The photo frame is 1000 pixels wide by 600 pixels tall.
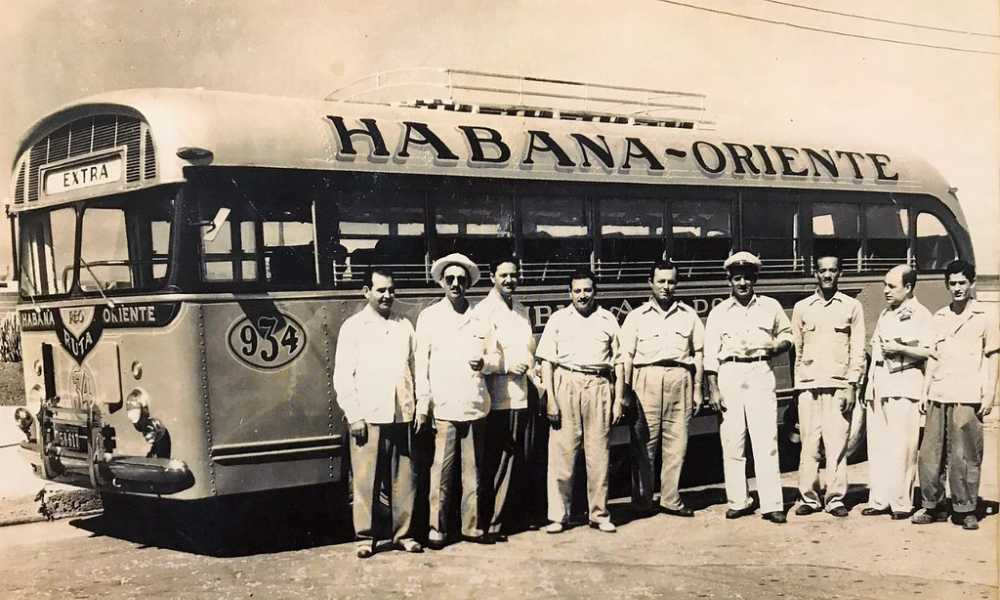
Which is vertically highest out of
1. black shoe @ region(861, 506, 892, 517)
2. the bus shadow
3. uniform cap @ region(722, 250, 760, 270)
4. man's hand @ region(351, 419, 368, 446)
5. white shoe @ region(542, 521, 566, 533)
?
uniform cap @ region(722, 250, 760, 270)

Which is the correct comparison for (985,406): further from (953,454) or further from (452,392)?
(452,392)

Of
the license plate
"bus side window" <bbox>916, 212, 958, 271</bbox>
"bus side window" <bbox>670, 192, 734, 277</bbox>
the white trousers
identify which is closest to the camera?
the license plate

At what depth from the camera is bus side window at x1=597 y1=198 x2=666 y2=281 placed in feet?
26.8

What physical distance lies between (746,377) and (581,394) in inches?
50.8

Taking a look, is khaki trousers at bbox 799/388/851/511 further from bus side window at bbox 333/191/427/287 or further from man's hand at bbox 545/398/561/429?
bus side window at bbox 333/191/427/287

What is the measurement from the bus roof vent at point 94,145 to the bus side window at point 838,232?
6233 millimetres

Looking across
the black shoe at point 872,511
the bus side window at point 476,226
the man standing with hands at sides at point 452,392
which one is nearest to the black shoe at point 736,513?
the black shoe at point 872,511

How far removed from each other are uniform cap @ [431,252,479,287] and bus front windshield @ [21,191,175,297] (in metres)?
1.80

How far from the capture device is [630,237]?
27.2 feet

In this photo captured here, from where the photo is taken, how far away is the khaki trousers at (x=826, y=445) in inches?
286

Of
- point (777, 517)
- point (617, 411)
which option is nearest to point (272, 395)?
point (617, 411)

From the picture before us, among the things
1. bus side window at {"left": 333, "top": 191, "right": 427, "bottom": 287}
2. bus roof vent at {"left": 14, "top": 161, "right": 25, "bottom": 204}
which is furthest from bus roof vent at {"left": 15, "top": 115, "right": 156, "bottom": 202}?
bus side window at {"left": 333, "top": 191, "right": 427, "bottom": 287}

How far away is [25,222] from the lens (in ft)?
24.9

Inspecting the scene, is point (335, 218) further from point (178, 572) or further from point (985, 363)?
point (985, 363)
